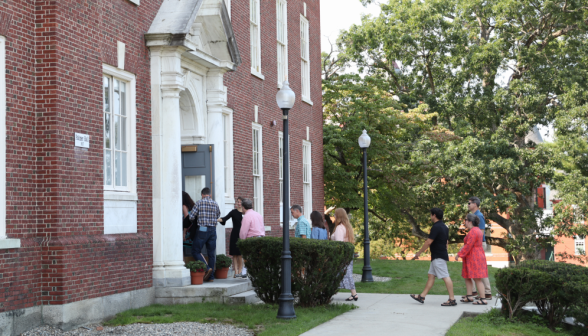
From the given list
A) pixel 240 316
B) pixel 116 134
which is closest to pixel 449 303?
pixel 240 316

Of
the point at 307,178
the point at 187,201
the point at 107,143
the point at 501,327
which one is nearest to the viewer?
the point at 501,327

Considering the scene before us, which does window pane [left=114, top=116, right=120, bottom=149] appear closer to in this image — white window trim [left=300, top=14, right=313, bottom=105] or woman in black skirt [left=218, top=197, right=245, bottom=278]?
woman in black skirt [left=218, top=197, right=245, bottom=278]

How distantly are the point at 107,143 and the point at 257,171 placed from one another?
6.95 metres

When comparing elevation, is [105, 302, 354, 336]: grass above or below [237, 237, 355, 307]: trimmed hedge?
below

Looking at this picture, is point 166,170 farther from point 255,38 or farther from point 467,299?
point 255,38

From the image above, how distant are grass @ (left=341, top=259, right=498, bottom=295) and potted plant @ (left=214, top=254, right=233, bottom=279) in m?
3.04

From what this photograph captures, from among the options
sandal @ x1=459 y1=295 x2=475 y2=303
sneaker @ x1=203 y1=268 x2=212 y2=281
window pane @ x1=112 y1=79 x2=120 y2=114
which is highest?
window pane @ x1=112 y1=79 x2=120 y2=114

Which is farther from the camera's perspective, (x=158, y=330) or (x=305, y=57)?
(x=305, y=57)

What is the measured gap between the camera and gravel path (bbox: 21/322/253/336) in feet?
27.9

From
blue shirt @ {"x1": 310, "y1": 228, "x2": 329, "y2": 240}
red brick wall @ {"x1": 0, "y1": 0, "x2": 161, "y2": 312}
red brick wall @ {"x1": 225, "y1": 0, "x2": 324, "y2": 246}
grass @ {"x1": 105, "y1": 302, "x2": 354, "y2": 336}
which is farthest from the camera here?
red brick wall @ {"x1": 225, "y1": 0, "x2": 324, "y2": 246}

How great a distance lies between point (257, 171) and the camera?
17047 millimetres

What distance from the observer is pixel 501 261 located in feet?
176

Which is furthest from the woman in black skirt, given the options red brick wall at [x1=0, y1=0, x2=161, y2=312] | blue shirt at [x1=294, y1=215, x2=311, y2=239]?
red brick wall at [x1=0, y1=0, x2=161, y2=312]

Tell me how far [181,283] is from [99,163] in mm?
2652
